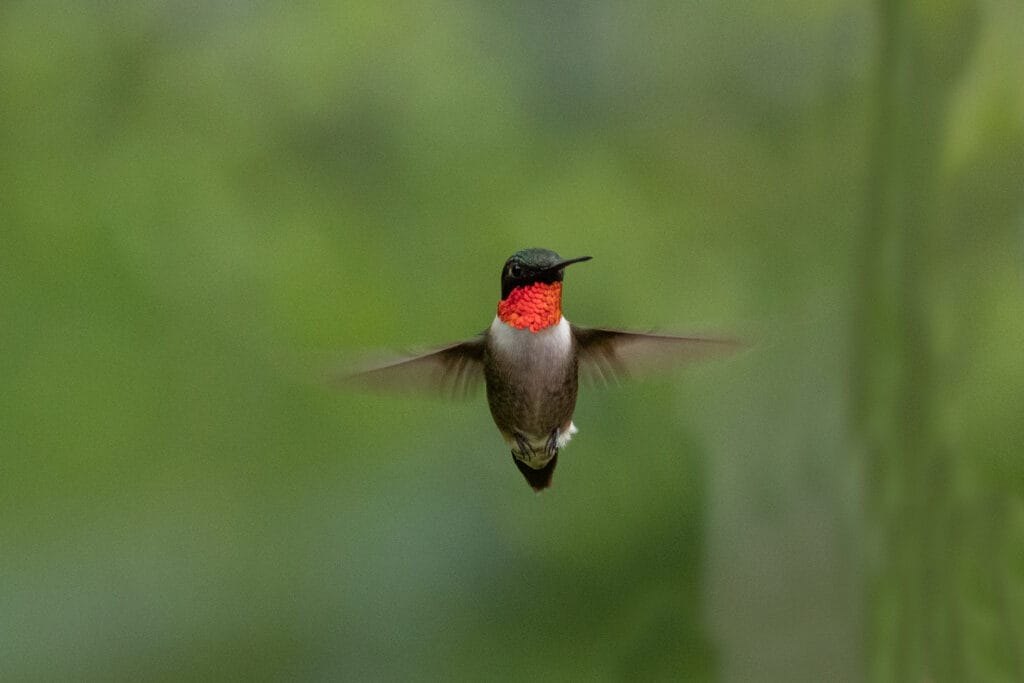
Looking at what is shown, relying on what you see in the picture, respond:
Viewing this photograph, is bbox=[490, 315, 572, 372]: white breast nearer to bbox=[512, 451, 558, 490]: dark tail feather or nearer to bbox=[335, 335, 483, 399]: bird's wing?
bbox=[335, 335, 483, 399]: bird's wing

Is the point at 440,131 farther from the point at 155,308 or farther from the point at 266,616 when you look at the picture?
the point at 266,616

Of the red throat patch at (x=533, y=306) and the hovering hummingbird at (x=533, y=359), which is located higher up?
the red throat patch at (x=533, y=306)

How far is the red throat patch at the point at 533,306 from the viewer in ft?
2.04

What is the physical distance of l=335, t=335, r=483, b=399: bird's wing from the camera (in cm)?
63

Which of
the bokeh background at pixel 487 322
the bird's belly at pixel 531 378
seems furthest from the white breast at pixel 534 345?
the bokeh background at pixel 487 322

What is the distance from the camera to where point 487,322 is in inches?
48.8

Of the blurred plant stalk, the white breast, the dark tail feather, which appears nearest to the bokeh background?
the blurred plant stalk

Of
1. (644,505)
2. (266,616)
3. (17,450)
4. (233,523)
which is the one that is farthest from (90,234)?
(644,505)

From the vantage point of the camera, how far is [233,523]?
126 cm

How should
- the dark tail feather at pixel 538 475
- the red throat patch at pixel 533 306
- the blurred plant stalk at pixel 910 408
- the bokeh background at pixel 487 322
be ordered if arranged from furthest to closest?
1. the blurred plant stalk at pixel 910 408
2. the bokeh background at pixel 487 322
3. the dark tail feather at pixel 538 475
4. the red throat patch at pixel 533 306

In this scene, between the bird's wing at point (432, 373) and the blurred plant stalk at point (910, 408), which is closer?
the bird's wing at point (432, 373)

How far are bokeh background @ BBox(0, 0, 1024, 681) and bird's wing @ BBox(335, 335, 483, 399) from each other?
0.49 m

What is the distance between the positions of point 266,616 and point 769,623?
0.59m

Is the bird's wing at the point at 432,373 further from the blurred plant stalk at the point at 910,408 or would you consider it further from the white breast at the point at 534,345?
the blurred plant stalk at the point at 910,408
